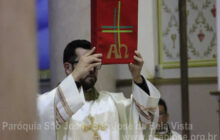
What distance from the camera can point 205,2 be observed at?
642cm

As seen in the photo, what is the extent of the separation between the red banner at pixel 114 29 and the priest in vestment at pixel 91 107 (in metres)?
0.07

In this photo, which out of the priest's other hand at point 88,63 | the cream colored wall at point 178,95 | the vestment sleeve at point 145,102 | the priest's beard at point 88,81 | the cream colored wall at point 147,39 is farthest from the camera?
the cream colored wall at point 178,95

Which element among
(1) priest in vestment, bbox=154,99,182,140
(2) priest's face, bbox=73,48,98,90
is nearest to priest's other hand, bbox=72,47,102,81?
(2) priest's face, bbox=73,48,98,90

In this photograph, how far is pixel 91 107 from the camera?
12.2 ft

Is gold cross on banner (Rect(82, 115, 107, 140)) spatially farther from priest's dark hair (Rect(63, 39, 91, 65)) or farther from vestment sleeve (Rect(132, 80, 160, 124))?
priest's dark hair (Rect(63, 39, 91, 65))

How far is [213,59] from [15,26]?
5.29 meters

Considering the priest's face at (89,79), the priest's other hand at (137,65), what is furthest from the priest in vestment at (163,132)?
the priest's other hand at (137,65)

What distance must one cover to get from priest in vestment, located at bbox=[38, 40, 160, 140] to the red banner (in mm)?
66

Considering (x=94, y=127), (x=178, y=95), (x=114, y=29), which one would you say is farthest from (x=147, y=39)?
(x=114, y=29)

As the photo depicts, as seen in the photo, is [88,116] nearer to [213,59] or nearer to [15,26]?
[15,26]

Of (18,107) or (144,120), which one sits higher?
(18,107)

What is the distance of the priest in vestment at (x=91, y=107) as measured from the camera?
3.21 meters

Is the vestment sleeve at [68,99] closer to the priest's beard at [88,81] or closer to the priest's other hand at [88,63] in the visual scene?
the priest's other hand at [88,63]

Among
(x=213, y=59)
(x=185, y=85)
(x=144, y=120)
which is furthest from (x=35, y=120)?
(x=213, y=59)
